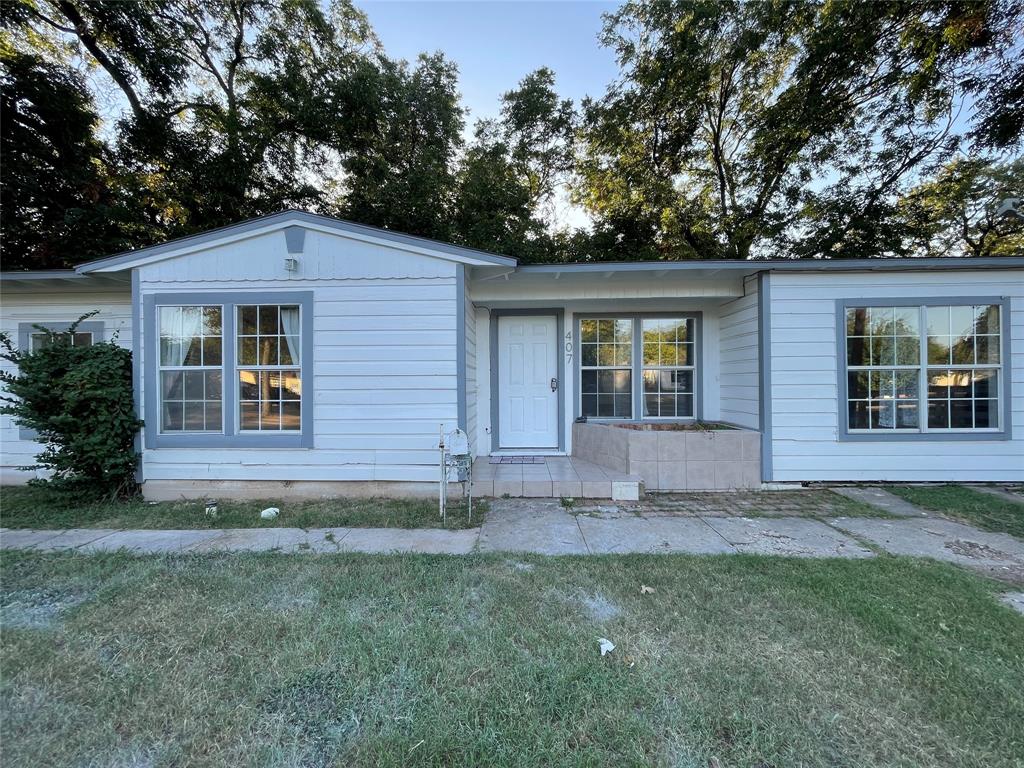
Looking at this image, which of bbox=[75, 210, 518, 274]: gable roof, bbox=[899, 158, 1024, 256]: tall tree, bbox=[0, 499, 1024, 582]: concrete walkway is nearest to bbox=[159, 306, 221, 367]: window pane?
bbox=[75, 210, 518, 274]: gable roof

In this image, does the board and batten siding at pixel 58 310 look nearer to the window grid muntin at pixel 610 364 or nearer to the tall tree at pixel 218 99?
the tall tree at pixel 218 99

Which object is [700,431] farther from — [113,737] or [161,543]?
[161,543]

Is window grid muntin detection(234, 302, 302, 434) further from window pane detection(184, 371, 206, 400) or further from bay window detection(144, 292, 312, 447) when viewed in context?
window pane detection(184, 371, 206, 400)

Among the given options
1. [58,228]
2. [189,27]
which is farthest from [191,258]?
[189,27]

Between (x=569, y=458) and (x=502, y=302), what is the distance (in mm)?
2622

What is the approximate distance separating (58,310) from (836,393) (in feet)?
36.2

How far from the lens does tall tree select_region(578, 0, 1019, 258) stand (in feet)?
28.8

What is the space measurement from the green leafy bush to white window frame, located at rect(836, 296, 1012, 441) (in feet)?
29.1

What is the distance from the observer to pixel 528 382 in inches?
261

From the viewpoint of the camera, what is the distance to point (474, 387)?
602 cm

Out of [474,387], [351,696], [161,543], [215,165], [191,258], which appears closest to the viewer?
[351,696]

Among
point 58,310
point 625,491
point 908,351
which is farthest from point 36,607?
point 908,351

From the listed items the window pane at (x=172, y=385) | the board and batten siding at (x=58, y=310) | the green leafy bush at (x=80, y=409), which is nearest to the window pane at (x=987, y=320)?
the window pane at (x=172, y=385)

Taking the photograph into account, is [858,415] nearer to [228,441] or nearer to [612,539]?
[612,539]
